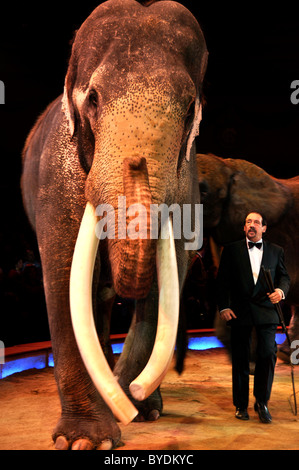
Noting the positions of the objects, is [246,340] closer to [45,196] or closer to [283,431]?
[283,431]

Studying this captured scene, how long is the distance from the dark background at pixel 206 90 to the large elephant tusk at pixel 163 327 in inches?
115

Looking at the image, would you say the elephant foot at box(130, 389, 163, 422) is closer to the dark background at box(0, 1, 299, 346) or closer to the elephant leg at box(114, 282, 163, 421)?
the elephant leg at box(114, 282, 163, 421)

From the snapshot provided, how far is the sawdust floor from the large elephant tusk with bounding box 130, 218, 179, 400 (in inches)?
27.1

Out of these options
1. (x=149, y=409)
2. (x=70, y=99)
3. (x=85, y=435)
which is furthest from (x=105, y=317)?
(x=70, y=99)

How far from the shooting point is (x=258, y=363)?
3.40 metres

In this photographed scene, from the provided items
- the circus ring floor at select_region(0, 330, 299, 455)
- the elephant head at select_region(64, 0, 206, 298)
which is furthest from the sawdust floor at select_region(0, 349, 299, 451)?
the elephant head at select_region(64, 0, 206, 298)

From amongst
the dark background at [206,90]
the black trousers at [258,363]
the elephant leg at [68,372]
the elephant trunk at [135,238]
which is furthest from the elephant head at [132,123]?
the dark background at [206,90]

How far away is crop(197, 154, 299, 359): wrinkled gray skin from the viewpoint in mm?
4895

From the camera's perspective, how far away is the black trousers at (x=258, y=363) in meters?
3.35

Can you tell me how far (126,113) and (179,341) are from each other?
2069 millimetres

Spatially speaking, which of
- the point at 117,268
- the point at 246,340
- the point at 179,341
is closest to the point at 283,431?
the point at 246,340

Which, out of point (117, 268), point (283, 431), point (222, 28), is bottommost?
point (283, 431)

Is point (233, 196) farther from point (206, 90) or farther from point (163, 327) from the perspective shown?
point (163, 327)

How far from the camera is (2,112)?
6.61m
